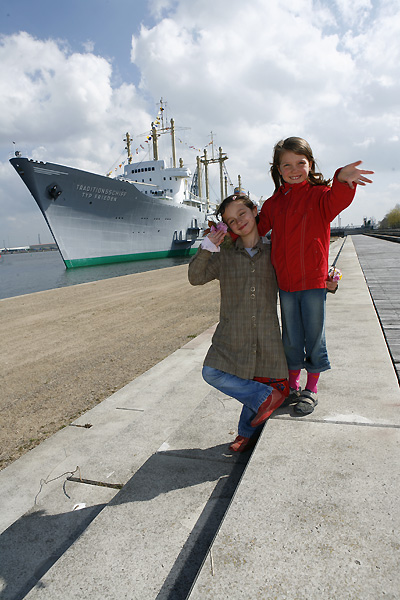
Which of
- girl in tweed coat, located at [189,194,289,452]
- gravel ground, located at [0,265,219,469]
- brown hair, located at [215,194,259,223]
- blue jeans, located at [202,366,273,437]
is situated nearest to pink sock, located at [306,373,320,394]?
girl in tweed coat, located at [189,194,289,452]

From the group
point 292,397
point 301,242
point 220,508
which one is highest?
point 301,242

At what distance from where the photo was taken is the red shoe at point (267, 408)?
5.99ft

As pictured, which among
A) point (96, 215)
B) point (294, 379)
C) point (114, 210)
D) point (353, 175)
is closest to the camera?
point (353, 175)

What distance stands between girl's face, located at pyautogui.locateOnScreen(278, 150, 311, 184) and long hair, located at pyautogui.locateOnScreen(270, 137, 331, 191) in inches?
0.8

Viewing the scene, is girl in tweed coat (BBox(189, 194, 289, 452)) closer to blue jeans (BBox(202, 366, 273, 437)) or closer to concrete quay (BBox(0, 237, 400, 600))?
blue jeans (BBox(202, 366, 273, 437))

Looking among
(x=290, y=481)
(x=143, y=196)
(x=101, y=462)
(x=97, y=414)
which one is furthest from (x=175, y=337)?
(x=143, y=196)

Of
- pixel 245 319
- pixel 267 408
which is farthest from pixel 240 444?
→ pixel 245 319

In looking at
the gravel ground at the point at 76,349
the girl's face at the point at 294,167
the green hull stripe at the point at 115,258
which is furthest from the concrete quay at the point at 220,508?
the green hull stripe at the point at 115,258

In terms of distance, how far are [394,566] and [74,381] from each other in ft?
12.5

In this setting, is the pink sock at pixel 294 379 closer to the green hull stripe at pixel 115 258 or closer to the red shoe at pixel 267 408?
the red shoe at pixel 267 408

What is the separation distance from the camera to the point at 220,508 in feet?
4.90

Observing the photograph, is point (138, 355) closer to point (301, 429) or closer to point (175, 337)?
point (175, 337)

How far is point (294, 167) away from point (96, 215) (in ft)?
103

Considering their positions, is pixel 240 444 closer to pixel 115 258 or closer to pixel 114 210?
pixel 114 210
